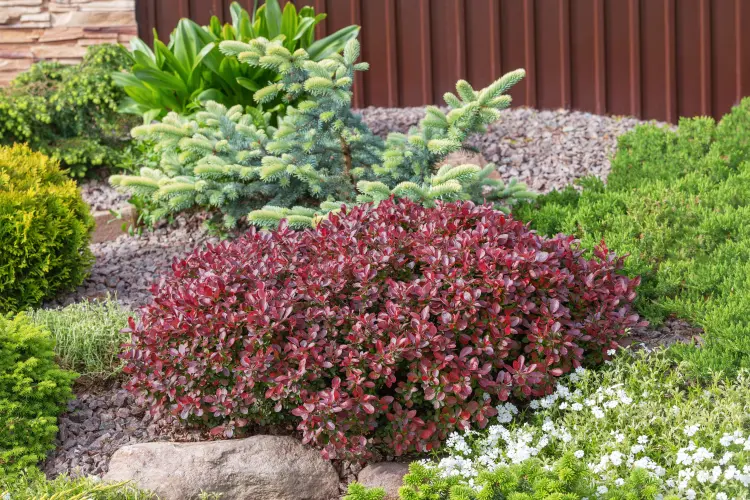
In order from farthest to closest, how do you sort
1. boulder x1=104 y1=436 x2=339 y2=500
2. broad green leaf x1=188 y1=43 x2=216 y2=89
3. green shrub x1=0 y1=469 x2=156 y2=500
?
broad green leaf x1=188 y1=43 x2=216 y2=89, boulder x1=104 y1=436 x2=339 y2=500, green shrub x1=0 y1=469 x2=156 y2=500

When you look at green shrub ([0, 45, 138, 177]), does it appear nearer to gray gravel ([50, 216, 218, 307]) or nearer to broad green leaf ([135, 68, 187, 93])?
broad green leaf ([135, 68, 187, 93])

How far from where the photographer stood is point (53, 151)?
22.9 feet

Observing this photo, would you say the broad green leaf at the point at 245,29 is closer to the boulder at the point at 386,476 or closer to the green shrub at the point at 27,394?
the green shrub at the point at 27,394

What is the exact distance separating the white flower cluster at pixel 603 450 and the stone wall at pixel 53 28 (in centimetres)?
565

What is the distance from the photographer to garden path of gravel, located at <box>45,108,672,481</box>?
13.5 feet

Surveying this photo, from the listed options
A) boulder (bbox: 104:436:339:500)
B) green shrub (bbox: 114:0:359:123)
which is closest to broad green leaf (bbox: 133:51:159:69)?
green shrub (bbox: 114:0:359:123)

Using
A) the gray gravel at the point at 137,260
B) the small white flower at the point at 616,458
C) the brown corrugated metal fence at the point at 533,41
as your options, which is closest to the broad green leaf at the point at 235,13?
the brown corrugated metal fence at the point at 533,41

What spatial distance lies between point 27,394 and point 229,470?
40.7 inches

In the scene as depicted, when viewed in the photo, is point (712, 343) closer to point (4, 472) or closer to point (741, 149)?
point (741, 149)

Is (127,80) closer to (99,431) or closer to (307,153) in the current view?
(307,153)

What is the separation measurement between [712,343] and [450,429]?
126 centimetres

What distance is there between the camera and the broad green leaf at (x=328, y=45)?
675 cm

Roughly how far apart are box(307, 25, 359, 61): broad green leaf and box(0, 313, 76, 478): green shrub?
339cm

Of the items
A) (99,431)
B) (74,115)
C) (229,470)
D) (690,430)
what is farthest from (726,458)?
(74,115)
